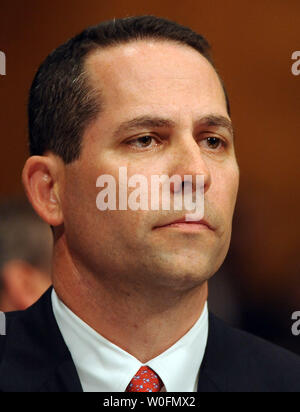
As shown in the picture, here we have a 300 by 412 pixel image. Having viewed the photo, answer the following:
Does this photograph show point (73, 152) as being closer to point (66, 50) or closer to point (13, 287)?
point (66, 50)

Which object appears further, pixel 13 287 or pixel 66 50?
pixel 13 287

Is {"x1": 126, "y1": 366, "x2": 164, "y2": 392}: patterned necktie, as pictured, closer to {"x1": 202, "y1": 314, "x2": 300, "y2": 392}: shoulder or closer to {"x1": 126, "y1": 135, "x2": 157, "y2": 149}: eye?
{"x1": 202, "y1": 314, "x2": 300, "y2": 392}: shoulder

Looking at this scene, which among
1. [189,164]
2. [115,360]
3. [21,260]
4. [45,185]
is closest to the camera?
[189,164]

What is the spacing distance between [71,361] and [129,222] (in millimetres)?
415

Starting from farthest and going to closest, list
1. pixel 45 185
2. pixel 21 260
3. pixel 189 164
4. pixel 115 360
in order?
pixel 21 260 < pixel 45 185 < pixel 115 360 < pixel 189 164

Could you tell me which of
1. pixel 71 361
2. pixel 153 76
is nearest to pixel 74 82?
pixel 153 76

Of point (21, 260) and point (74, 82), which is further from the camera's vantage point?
point (21, 260)

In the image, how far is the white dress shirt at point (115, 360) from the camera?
179 centimetres

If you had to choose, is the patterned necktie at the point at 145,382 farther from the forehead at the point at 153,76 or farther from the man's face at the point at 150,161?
the forehead at the point at 153,76

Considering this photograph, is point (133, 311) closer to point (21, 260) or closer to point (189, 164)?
point (189, 164)

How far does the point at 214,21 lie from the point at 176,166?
734 millimetres

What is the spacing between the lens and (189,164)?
1.68 m

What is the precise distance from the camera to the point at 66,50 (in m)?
1.93

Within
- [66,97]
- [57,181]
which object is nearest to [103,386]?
[57,181]
